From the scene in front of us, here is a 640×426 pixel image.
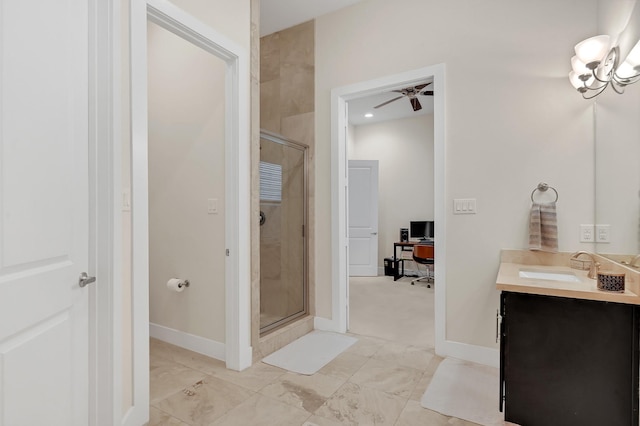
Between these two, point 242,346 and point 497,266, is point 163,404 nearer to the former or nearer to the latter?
point 242,346

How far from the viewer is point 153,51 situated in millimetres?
3029

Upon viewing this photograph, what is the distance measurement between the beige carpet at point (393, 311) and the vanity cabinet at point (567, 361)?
1198 millimetres

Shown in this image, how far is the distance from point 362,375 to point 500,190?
170 centimetres

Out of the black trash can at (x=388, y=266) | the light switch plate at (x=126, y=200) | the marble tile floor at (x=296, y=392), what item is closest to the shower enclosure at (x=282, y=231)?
the marble tile floor at (x=296, y=392)

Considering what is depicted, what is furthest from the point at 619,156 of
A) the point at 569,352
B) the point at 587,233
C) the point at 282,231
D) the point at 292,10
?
the point at 292,10

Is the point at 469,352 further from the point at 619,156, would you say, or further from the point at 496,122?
the point at 496,122

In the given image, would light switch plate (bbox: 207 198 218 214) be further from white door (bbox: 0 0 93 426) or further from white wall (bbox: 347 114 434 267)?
white wall (bbox: 347 114 434 267)

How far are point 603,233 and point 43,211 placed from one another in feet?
9.54

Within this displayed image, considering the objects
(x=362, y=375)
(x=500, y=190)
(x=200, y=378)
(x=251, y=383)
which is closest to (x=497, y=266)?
(x=500, y=190)

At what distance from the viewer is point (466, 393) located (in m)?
2.08

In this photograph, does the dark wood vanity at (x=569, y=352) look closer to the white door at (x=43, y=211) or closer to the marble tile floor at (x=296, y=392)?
the marble tile floor at (x=296, y=392)

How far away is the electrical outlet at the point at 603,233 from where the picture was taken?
201 centimetres

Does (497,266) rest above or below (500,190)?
below

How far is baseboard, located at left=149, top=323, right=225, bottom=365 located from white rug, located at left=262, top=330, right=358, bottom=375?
291mm
